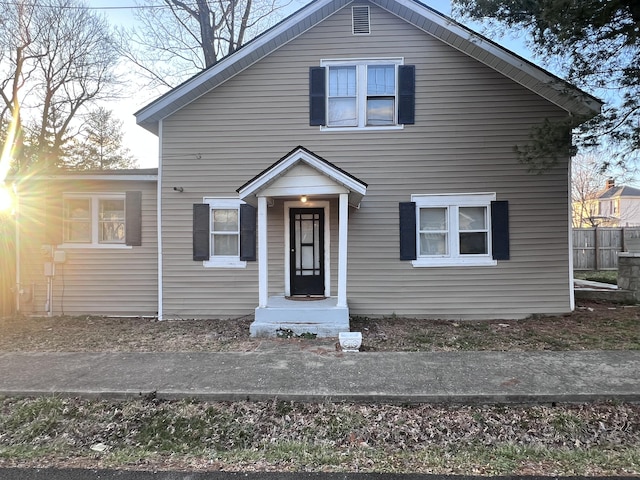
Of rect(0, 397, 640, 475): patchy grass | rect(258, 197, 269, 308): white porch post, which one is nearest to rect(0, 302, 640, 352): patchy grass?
rect(258, 197, 269, 308): white porch post

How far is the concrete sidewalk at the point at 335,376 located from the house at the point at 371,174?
2.79 metres

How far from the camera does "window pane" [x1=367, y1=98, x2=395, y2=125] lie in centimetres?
787

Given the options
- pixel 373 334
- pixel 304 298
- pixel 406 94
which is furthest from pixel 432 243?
pixel 406 94

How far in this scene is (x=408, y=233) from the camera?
774 cm

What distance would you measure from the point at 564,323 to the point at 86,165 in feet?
82.4

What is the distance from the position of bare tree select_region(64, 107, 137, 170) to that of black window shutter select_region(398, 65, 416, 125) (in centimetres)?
2094

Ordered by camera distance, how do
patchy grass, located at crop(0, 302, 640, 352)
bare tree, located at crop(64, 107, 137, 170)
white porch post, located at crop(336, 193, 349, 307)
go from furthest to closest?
bare tree, located at crop(64, 107, 137, 170) → white porch post, located at crop(336, 193, 349, 307) → patchy grass, located at crop(0, 302, 640, 352)

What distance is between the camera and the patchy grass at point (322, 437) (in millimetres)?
2836

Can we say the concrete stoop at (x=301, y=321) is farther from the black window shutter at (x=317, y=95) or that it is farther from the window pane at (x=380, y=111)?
the window pane at (x=380, y=111)

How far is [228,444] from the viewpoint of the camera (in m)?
3.16

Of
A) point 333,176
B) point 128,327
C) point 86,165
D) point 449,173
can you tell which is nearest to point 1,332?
point 128,327

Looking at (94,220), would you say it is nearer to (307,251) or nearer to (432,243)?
(307,251)

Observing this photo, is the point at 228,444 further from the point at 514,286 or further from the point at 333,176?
the point at 514,286

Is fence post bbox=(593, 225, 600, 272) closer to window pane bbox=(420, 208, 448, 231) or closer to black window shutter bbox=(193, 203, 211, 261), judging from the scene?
window pane bbox=(420, 208, 448, 231)
